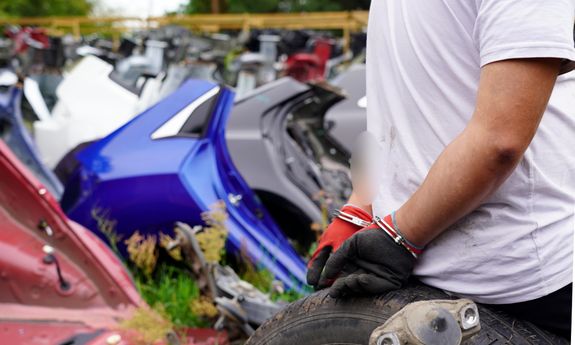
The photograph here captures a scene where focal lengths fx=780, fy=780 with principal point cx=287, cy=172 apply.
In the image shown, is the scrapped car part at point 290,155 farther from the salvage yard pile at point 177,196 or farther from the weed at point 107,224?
the weed at point 107,224

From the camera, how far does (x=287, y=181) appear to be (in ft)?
12.8

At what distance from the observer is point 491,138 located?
3.77 feet

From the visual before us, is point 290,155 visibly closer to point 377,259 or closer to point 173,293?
point 173,293

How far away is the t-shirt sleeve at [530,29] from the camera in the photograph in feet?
3.66

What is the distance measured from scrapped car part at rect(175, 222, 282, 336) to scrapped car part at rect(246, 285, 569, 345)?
4.13ft

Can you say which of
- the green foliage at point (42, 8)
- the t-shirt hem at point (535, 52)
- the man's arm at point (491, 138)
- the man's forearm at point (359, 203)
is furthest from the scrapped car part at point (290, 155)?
the green foliage at point (42, 8)

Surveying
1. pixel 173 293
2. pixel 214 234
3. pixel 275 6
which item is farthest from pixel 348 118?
pixel 275 6

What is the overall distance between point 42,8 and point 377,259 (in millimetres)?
37265

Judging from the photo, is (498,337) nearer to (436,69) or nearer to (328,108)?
(436,69)

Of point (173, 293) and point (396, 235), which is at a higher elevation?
A: point (396, 235)

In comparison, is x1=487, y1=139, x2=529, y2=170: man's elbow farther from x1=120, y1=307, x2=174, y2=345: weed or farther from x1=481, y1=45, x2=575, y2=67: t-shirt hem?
x1=120, y1=307, x2=174, y2=345: weed

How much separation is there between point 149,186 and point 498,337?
2435 millimetres

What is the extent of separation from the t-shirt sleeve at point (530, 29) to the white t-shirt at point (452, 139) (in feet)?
0.14

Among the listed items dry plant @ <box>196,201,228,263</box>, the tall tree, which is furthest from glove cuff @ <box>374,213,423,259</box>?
the tall tree
